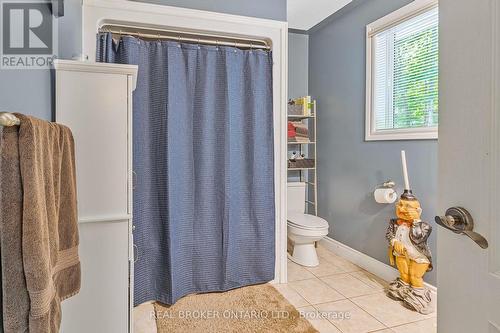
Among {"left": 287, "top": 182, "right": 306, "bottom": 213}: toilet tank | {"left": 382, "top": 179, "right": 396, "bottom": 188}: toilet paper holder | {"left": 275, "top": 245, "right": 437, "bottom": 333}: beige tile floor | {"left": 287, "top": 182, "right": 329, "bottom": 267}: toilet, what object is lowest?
{"left": 275, "top": 245, "right": 437, "bottom": 333}: beige tile floor

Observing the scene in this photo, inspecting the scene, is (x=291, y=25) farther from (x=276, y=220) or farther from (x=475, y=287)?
(x=475, y=287)

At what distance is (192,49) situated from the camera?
2.14m

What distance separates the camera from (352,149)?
2.95 m

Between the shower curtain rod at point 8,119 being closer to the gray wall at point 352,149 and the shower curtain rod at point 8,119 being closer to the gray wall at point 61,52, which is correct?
the gray wall at point 61,52

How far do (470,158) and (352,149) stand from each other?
233 cm

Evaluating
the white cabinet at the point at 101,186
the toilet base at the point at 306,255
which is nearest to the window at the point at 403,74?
the toilet base at the point at 306,255

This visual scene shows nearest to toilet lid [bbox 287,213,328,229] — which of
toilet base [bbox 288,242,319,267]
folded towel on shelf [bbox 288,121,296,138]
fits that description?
toilet base [bbox 288,242,319,267]

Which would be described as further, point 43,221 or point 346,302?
point 346,302

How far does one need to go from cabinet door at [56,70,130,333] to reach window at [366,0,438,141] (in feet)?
6.78

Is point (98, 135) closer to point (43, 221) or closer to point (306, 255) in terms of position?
point (43, 221)

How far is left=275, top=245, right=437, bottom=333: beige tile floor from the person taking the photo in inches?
72.3

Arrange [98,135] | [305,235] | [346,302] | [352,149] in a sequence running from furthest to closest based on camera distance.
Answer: [352,149] → [305,235] → [346,302] → [98,135]

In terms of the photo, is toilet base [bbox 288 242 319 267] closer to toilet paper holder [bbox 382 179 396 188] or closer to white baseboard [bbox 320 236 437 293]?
white baseboard [bbox 320 236 437 293]

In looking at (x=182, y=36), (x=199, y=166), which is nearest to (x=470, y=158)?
(x=199, y=166)
